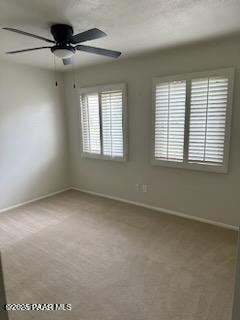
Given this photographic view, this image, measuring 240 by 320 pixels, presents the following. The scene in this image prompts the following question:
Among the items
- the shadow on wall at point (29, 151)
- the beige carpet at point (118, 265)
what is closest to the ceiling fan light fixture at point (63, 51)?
the shadow on wall at point (29, 151)

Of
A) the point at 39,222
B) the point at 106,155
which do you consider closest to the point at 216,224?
the point at 106,155

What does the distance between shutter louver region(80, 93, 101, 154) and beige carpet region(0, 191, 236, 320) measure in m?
1.45

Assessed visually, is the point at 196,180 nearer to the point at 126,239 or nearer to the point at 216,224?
the point at 216,224

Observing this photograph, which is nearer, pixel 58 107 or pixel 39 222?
pixel 39 222

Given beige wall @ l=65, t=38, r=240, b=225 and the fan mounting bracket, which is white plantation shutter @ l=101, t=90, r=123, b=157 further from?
the fan mounting bracket

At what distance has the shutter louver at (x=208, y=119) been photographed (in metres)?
3.02

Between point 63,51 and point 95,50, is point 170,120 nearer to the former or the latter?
point 95,50

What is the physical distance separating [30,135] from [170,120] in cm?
269

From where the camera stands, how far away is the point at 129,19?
2.28 meters

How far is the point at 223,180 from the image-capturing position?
3.18 m

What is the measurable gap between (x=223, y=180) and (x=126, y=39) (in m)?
2.36

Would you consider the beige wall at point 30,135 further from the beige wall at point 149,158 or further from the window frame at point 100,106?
the window frame at point 100,106

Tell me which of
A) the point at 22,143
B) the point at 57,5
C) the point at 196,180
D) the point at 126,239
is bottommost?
the point at 126,239

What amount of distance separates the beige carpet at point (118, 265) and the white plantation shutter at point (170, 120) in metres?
1.09
